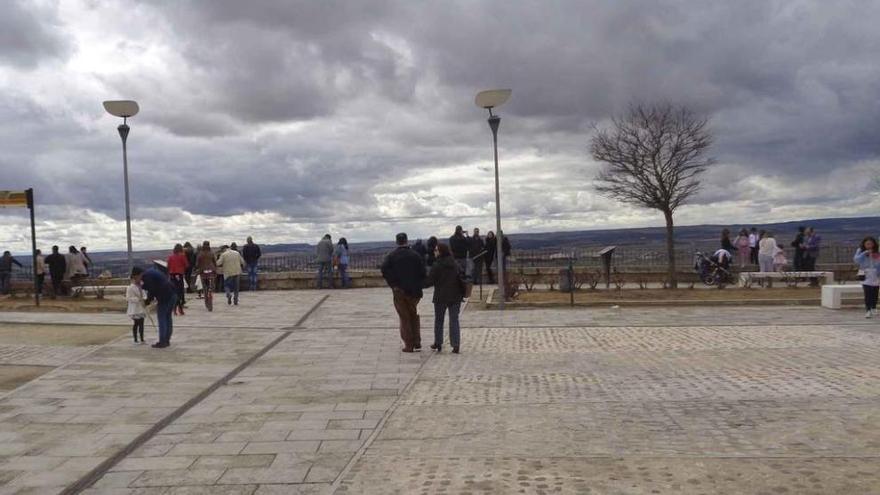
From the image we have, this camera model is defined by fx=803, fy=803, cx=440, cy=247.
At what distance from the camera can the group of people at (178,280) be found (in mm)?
12586

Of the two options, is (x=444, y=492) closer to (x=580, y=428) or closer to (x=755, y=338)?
(x=580, y=428)

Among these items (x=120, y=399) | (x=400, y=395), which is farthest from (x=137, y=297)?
(x=400, y=395)

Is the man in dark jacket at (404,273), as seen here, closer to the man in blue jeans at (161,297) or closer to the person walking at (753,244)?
the man in blue jeans at (161,297)

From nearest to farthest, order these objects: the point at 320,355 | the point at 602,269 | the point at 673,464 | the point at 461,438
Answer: the point at 673,464
the point at 461,438
the point at 320,355
the point at 602,269

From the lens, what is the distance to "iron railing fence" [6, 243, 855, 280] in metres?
26.0

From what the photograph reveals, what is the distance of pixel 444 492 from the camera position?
17.7 feet

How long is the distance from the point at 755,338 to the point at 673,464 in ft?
25.5

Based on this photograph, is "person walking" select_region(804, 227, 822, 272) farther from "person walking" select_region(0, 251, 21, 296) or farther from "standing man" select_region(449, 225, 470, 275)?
"person walking" select_region(0, 251, 21, 296)

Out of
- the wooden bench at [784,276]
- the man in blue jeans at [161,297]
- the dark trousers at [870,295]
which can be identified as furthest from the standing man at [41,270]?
the dark trousers at [870,295]

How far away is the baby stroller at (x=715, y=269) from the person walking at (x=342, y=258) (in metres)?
10.7

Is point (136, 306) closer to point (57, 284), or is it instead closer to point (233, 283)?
point (233, 283)

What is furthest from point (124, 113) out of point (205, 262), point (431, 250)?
point (431, 250)

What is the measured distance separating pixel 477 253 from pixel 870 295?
1054 centimetres

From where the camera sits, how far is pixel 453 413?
7.93 meters
